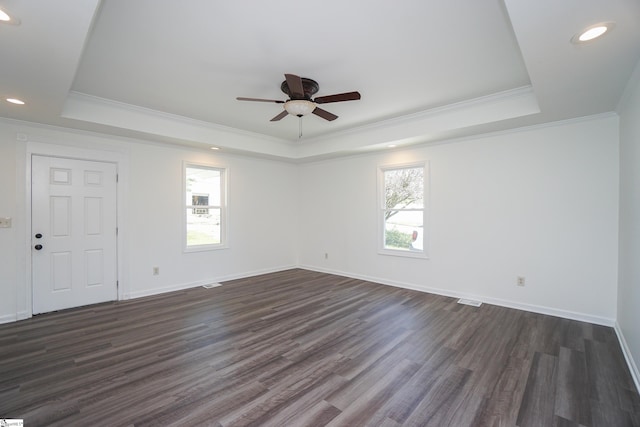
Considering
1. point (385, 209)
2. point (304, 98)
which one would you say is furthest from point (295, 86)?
point (385, 209)

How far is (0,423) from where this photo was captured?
5.93ft

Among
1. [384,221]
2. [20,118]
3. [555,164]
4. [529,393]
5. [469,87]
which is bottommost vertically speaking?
[529,393]

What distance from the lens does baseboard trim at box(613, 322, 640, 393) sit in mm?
2248

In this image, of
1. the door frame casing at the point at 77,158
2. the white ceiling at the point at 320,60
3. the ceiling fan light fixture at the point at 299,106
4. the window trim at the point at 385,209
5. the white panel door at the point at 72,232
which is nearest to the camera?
the white ceiling at the point at 320,60

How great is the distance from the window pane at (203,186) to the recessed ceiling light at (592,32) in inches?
205

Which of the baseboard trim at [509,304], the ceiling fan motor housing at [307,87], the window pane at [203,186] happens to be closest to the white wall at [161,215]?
the window pane at [203,186]

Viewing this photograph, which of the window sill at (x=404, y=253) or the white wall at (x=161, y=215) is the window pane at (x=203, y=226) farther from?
the window sill at (x=404, y=253)

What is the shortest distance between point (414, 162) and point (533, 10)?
11.0ft

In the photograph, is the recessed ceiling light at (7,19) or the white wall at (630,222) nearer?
the recessed ceiling light at (7,19)

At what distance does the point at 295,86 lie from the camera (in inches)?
107

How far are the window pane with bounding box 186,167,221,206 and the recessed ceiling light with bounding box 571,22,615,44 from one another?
521 centimetres

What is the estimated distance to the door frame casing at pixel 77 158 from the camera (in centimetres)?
371

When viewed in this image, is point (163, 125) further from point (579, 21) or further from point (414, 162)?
point (579, 21)

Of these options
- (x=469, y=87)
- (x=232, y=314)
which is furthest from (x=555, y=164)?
(x=232, y=314)
